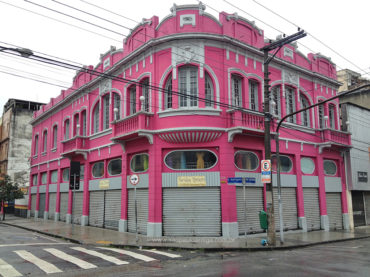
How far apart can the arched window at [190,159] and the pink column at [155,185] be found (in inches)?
20.5

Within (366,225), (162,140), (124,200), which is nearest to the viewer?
(162,140)

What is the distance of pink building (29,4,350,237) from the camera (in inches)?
639

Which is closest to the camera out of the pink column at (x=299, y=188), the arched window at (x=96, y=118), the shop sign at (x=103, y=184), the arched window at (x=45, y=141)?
the pink column at (x=299, y=188)

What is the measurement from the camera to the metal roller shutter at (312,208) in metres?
20.1

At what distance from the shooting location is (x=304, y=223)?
19.5 meters

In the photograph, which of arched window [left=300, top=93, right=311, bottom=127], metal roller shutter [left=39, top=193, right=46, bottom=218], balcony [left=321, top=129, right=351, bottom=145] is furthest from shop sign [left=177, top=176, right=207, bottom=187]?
metal roller shutter [left=39, top=193, right=46, bottom=218]

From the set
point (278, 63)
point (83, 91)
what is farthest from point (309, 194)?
point (83, 91)

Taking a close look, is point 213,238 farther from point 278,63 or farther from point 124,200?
point 278,63

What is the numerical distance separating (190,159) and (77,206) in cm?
1144

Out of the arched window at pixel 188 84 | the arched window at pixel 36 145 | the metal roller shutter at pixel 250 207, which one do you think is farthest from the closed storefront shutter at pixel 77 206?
the arched window at pixel 36 145

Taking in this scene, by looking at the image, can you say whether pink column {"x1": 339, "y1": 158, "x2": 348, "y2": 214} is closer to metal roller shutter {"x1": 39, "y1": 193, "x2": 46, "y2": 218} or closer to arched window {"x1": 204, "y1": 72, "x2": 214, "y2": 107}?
arched window {"x1": 204, "y1": 72, "x2": 214, "y2": 107}

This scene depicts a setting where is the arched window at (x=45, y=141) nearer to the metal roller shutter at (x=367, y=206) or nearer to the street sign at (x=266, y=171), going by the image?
the street sign at (x=266, y=171)

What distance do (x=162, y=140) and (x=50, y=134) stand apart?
17.9m

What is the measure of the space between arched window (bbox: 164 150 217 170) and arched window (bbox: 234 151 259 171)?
132 cm
